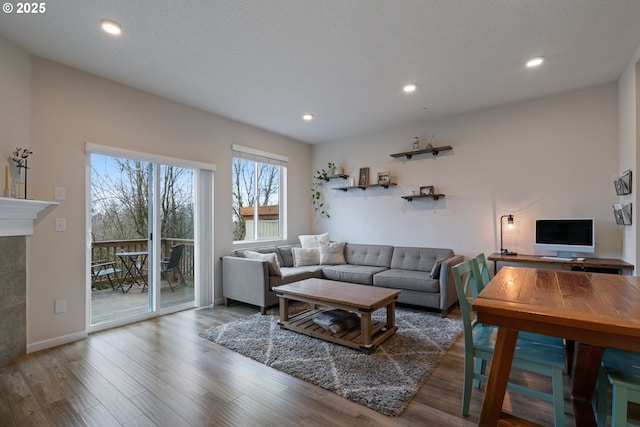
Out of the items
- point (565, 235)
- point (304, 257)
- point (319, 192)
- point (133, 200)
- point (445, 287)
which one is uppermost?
point (319, 192)

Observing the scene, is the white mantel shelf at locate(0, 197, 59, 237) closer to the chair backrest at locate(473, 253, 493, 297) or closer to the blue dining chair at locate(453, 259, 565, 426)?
the blue dining chair at locate(453, 259, 565, 426)

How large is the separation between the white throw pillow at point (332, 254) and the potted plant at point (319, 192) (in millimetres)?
858

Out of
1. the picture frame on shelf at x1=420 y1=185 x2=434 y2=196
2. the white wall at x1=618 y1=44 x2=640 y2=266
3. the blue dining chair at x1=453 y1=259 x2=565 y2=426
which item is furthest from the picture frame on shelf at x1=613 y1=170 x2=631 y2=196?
the blue dining chair at x1=453 y1=259 x2=565 y2=426

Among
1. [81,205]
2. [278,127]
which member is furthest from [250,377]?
[278,127]

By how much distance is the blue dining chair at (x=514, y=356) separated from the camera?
4.99ft

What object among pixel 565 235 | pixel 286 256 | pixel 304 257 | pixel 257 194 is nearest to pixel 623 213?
pixel 565 235

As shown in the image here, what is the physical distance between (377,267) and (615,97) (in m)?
3.54

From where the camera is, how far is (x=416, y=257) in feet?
14.8

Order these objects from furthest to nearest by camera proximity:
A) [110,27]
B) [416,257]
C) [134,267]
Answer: [416,257] → [134,267] → [110,27]

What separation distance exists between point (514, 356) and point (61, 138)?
411 centimetres

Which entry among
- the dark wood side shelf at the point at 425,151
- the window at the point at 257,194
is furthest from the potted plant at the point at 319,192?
the dark wood side shelf at the point at 425,151

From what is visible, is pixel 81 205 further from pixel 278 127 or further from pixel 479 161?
pixel 479 161

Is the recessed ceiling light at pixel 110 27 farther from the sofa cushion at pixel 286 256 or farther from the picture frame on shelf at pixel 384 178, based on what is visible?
the picture frame on shelf at pixel 384 178

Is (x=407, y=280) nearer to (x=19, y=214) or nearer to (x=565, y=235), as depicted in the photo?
(x=565, y=235)
